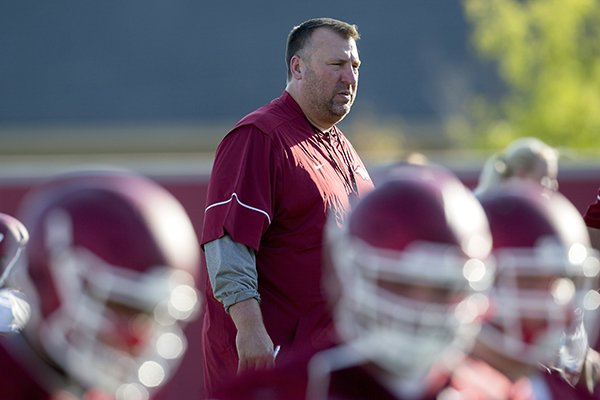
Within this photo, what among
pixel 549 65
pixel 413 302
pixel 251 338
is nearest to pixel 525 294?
pixel 413 302

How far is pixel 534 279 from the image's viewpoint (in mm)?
2805

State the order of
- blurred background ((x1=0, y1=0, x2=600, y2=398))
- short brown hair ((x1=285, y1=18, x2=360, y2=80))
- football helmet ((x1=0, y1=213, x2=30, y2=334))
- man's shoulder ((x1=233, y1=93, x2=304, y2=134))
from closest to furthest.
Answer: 1. football helmet ((x1=0, y1=213, x2=30, y2=334))
2. man's shoulder ((x1=233, y1=93, x2=304, y2=134))
3. short brown hair ((x1=285, y1=18, x2=360, y2=80))
4. blurred background ((x1=0, y1=0, x2=600, y2=398))

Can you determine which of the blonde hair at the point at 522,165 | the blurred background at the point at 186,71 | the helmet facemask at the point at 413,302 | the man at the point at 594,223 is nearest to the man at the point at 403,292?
the helmet facemask at the point at 413,302

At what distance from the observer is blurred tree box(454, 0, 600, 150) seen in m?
16.2

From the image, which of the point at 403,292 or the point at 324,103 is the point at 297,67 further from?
the point at 403,292

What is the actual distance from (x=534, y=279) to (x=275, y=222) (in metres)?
2.01

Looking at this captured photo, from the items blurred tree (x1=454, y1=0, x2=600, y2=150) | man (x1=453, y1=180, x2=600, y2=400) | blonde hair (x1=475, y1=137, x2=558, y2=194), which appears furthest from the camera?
blurred tree (x1=454, y1=0, x2=600, y2=150)

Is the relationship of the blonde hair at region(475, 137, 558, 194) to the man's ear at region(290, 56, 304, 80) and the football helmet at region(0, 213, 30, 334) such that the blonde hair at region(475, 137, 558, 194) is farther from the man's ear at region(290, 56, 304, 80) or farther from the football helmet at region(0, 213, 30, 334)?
the football helmet at region(0, 213, 30, 334)

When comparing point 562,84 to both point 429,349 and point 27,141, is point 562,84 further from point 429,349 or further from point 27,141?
point 429,349

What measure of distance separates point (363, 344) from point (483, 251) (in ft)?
1.05

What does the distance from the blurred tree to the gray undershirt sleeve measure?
1201 cm

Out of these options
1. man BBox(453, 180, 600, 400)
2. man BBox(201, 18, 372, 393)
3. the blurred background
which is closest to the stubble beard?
man BBox(201, 18, 372, 393)

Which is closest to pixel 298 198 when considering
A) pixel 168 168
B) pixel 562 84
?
pixel 168 168

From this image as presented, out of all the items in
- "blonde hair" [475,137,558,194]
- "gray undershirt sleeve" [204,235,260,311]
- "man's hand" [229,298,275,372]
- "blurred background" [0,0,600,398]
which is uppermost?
"blonde hair" [475,137,558,194]
